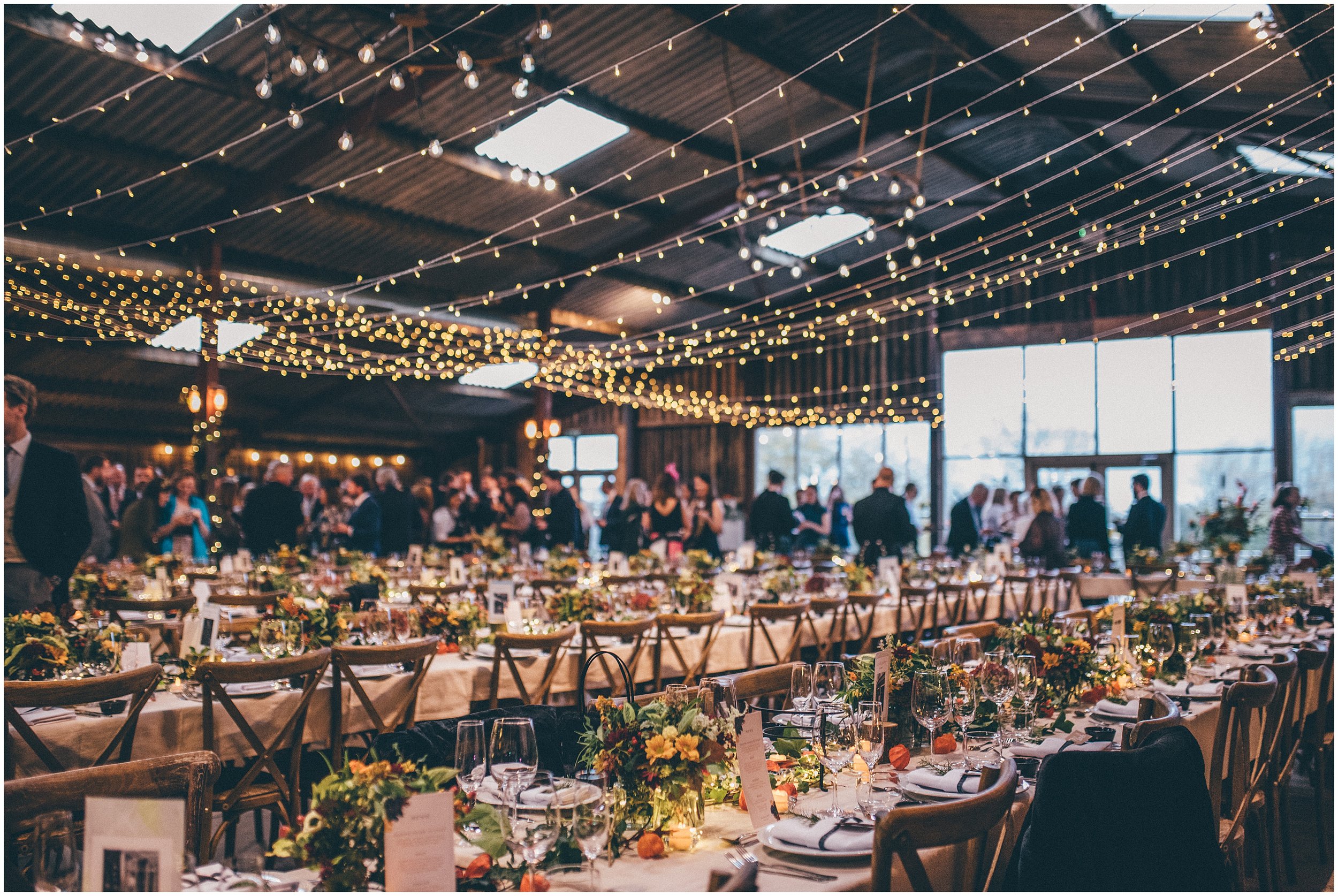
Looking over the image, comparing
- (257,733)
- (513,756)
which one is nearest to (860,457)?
(257,733)

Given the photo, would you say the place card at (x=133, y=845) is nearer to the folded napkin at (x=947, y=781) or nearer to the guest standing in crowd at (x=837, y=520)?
the folded napkin at (x=947, y=781)

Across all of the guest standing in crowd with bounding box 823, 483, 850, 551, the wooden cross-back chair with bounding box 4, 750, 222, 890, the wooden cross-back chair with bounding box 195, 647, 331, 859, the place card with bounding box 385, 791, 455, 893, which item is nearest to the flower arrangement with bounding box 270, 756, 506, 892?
the place card with bounding box 385, 791, 455, 893

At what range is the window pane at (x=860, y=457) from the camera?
16.9 meters

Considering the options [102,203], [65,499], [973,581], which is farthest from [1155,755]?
[102,203]

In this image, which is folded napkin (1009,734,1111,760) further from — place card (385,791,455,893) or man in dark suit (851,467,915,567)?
man in dark suit (851,467,915,567)

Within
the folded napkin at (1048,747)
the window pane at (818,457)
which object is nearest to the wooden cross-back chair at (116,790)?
the folded napkin at (1048,747)

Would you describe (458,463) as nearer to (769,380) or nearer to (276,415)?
(276,415)

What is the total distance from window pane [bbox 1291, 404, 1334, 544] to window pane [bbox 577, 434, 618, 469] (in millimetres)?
10834

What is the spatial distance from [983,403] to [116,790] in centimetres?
1503

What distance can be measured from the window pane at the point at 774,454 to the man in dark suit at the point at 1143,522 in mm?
8533

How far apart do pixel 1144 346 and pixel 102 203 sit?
1313cm

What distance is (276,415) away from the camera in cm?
1755

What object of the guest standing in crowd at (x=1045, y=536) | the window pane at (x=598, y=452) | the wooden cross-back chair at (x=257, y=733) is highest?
the window pane at (x=598, y=452)

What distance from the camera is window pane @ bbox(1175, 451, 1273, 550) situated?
13.8m
